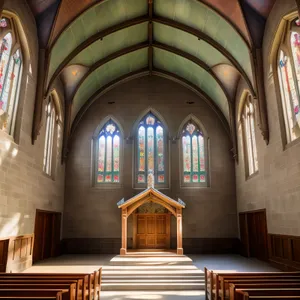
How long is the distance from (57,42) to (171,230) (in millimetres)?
9563

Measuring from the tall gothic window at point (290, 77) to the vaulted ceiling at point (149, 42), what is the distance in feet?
4.75

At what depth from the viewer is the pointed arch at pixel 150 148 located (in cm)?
1608

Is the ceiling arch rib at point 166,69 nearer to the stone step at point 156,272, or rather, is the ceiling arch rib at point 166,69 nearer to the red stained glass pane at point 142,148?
the red stained glass pane at point 142,148

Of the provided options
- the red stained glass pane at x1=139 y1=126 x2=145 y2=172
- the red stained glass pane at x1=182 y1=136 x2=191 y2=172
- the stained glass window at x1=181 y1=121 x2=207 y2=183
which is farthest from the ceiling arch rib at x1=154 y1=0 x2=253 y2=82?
the red stained glass pane at x1=139 y1=126 x2=145 y2=172

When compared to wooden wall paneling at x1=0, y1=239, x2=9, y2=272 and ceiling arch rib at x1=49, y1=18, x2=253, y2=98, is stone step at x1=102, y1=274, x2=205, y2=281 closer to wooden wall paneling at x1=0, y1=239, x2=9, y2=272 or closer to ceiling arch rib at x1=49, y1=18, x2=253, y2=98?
wooden wall paneling at x1=0, y1=239, x2=9, y2=272

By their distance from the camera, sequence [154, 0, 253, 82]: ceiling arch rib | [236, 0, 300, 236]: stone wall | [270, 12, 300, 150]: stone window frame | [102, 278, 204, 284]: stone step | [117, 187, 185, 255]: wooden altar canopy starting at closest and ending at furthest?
[102, 278, 204, 284]: stone step, [236, 0, 300, 236]: stone wall, [270, 12, 300, 150]: stone window frame, [154, 0, 253, 82]: ceiling arch rib, [117, 187, 185, 255]: wooden altar canopy

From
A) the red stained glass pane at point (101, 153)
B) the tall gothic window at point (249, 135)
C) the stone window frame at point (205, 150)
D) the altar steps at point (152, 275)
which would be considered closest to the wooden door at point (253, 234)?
the tall gothic window at point (249, 135)

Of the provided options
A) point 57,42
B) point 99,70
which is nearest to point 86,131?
point 99,70

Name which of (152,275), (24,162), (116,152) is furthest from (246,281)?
(116,152)

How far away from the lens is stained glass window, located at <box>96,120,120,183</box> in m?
16.1

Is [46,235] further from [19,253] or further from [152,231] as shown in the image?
[152,231]

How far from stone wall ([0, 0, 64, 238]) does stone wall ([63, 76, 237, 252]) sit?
317 cm

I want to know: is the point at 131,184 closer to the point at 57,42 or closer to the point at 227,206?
the point at 227,206

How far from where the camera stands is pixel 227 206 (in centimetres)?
1555
